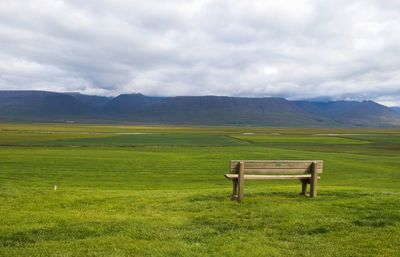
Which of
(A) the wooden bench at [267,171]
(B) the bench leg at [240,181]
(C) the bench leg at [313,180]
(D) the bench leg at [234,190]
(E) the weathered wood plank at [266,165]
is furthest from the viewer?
(C) the bench leg at [313,180]

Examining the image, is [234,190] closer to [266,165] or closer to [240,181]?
[240,181]

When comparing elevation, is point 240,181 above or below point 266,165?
below

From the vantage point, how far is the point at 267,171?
13.3m

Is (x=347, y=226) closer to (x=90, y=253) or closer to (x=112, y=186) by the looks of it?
(x=90, y=253)

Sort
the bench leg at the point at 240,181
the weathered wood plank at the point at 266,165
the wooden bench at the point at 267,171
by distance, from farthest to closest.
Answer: the weathered wood plank at the point at 266,165
the wooden bench at the point at 267,171
the bench leg at the point at 240,181

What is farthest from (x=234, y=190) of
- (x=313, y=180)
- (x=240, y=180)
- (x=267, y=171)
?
(x=313, y=180)

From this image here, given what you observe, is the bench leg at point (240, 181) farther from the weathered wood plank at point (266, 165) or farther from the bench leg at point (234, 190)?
the bench leg at point (234, 190)

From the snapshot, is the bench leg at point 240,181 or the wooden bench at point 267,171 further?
the wooden bench at point 267,171

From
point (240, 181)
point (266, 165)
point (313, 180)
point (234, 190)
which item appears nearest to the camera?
point (240, 181)

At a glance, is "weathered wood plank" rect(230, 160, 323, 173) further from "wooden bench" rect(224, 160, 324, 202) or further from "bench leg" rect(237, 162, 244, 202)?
"bench leg" rect(237, 162, 244, 202)

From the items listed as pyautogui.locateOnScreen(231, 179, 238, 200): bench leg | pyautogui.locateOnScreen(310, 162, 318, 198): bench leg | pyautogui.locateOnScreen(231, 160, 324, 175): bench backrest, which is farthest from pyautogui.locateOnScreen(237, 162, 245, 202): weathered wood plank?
pyautogui.locateOnScreen(310, 162, 318, 198): bench leg

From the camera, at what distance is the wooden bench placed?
12992 mm

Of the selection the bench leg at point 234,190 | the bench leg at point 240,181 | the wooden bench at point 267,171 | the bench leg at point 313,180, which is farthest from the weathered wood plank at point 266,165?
the bench leg at point 313,180

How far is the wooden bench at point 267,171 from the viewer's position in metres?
13.0
